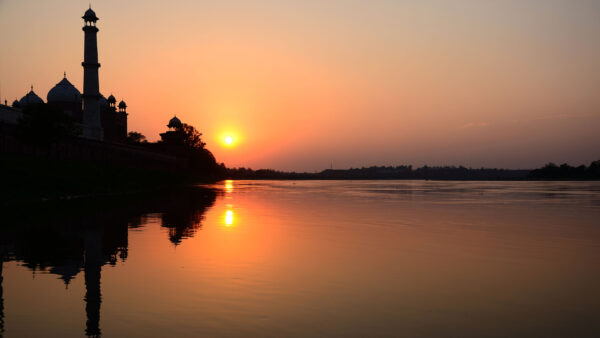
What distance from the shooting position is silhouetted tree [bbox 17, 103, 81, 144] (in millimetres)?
59688

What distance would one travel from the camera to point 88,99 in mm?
90875

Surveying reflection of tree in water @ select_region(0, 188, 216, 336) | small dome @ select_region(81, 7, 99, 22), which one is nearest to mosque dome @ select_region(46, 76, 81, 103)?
small dome @ select_region(81, 7, 99, 22)

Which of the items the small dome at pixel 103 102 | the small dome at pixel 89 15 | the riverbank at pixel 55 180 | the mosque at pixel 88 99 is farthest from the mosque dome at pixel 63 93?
the riverbank at pixel 55 180

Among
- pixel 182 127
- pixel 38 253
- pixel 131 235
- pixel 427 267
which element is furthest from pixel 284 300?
pixel 182 127

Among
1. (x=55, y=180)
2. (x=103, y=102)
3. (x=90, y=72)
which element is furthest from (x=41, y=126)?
(x=103, y=102)

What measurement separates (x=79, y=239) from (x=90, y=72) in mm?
74600

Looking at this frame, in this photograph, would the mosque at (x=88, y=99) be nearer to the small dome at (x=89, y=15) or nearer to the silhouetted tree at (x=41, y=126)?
the small dome at (x=89, y=15)

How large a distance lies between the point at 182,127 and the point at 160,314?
478 feet

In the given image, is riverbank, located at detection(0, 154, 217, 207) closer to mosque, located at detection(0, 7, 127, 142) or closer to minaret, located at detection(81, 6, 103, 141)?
mosque, located at detection(0, 7, 127, 142)

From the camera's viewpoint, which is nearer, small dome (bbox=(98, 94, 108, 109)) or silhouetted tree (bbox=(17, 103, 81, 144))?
silhouetted tree (bbox=(17, 103, 81, 144))

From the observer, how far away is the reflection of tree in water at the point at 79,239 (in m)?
14.8

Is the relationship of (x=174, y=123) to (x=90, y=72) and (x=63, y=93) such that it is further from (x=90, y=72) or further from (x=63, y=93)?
(x=90, y=72)

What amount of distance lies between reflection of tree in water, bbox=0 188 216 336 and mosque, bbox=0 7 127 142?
44.9 meters

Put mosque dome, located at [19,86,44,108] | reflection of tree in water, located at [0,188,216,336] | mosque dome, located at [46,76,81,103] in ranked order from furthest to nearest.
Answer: mosque dome, located at [19,86,44,108], mosque dome, located at [46,76,81,103], reflection of tree in water, located at [0,188,216,336]
